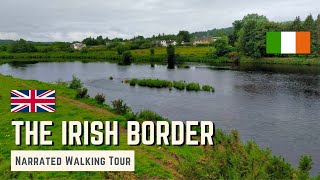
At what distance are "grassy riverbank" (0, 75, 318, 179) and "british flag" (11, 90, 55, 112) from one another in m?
1.85

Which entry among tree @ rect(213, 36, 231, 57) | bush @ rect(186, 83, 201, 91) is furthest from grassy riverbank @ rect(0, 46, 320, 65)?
bush @ rect(186, 83, 201, 91)

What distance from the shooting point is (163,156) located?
2248cm

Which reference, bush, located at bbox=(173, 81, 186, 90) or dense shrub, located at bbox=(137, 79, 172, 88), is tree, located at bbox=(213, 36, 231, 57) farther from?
bush, located at bbox=(173, 81, 186, 90)

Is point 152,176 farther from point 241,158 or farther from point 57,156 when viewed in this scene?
point 241,158

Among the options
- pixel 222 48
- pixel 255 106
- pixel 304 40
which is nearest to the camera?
pixel 255 106

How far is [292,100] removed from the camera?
2085 inches

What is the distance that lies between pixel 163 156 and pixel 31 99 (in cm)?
1242

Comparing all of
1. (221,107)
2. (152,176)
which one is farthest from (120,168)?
(221,107)

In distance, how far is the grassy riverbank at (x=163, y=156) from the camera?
38.0 feet

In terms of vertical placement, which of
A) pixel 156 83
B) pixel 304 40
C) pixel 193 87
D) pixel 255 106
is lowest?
pixel 255 106

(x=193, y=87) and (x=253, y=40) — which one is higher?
(x=253, y=40)

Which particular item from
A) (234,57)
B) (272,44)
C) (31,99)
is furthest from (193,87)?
(234,57)

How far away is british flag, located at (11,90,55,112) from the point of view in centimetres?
2753

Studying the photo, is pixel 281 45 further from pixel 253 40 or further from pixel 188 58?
pixel 188 58
